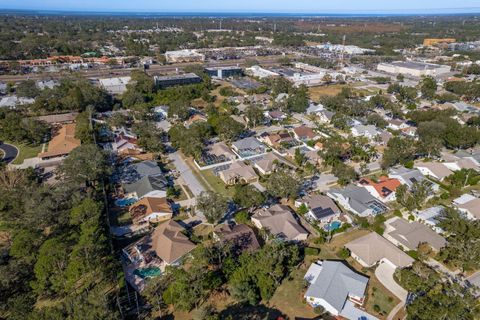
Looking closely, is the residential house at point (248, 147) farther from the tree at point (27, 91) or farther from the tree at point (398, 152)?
the tree at point (27, 91)

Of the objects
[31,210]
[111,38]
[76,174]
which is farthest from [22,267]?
[111,38]

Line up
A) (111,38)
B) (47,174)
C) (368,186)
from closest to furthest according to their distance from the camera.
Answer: (368,186), (47,174), (111,38)

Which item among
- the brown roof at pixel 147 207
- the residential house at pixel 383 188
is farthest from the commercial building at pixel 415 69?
the brown roof at pixel 147 207

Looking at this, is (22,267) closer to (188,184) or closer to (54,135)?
(188,184)

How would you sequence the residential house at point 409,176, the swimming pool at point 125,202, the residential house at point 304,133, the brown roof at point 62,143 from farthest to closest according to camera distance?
1. the residential house at point 304,133
2. the brown roof at point 62,143
3. the residential house at point 409,176
4. the swimming pool at point 125,202

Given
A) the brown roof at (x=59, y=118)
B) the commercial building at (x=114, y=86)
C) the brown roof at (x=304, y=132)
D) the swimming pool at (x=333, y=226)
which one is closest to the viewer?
the swimming pool at (x=333, y=226)

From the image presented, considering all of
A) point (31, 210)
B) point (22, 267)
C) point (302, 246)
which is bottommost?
point (302, 246)

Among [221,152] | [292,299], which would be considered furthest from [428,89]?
[292,299]
